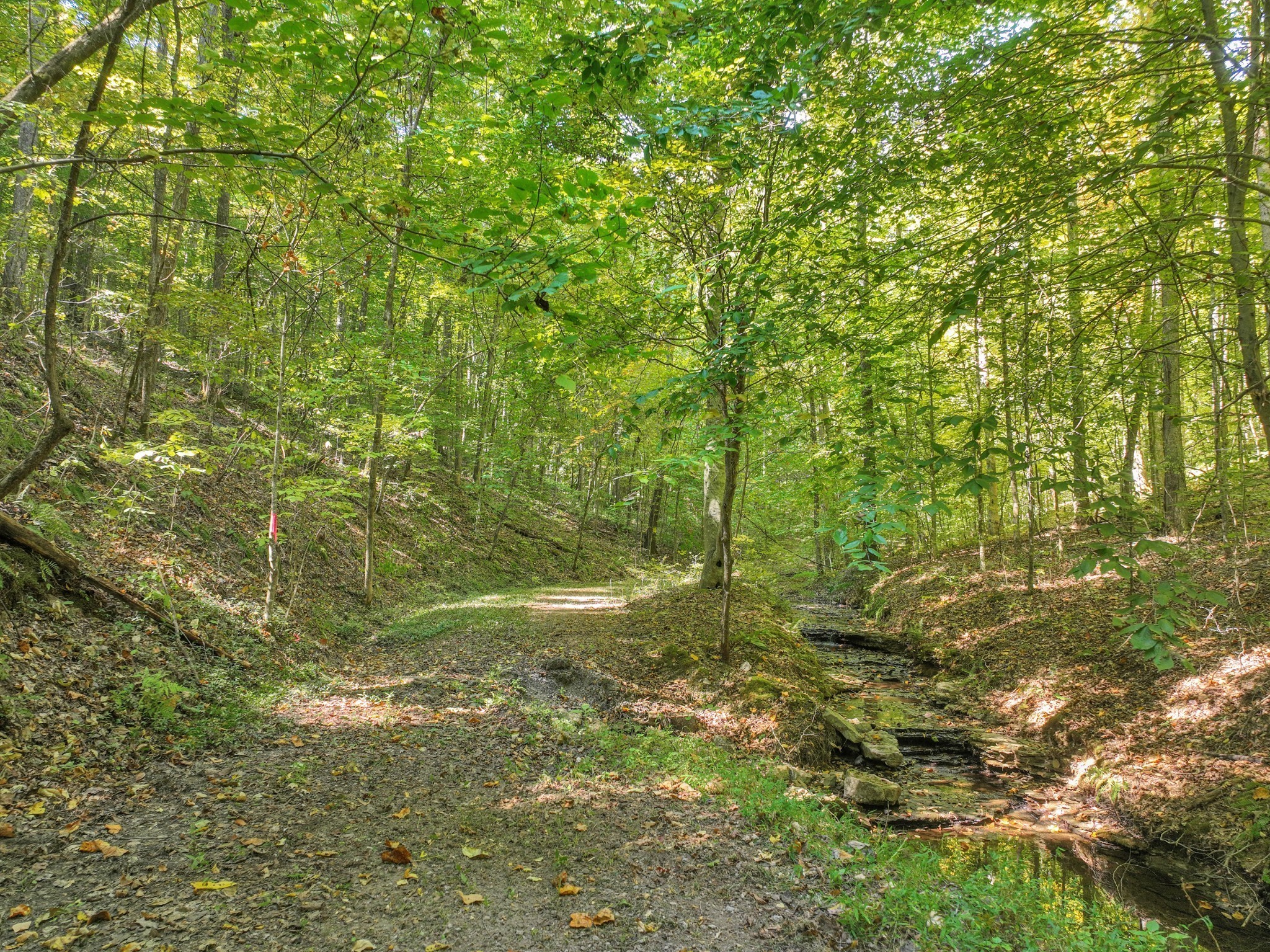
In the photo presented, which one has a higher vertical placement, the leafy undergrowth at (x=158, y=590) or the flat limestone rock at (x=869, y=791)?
the leafy undergrowth at (x=158, y=590)

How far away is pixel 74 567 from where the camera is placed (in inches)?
237

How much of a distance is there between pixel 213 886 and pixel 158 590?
474cm

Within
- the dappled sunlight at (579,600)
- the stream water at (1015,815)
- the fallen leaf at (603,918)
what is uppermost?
the dappled sunlight at (579,600)

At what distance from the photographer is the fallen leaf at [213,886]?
138 inches

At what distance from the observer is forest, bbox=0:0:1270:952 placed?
146 inches

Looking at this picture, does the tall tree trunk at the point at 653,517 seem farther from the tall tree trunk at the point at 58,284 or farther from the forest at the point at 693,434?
the tall tree trunk at the point at 58,284

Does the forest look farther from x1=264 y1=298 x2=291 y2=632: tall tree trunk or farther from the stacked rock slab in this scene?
x1=264 y1=298 x2=291 y2=632: tall tree trunk

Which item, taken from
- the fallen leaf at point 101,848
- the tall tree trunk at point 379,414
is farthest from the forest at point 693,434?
the tall tree trunk at point 379,414

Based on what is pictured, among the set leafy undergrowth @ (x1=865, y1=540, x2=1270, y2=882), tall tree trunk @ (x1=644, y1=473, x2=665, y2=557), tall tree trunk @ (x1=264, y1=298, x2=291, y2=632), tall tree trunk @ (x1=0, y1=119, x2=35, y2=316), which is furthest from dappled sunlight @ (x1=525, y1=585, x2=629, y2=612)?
tall tree trunk @ (x1=0, y1=119, x2=35, y2=316)

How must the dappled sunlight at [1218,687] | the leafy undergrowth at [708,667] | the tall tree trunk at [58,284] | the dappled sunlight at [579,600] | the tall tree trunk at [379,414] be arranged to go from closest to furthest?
the tall tree trunk at [58,284]
the dappled sunlight at [1218,687]
the leafy undergrowth at [708,667]
the tall tree trunk at [379,414]
the dappled sunlight at [579,600]

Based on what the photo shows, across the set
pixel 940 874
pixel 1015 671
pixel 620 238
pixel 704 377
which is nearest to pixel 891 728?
pixel 1015 671

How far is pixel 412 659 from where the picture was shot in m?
9.20

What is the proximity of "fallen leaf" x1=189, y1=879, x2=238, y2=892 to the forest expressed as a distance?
0.48 ft

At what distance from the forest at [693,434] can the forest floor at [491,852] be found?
0.05m
